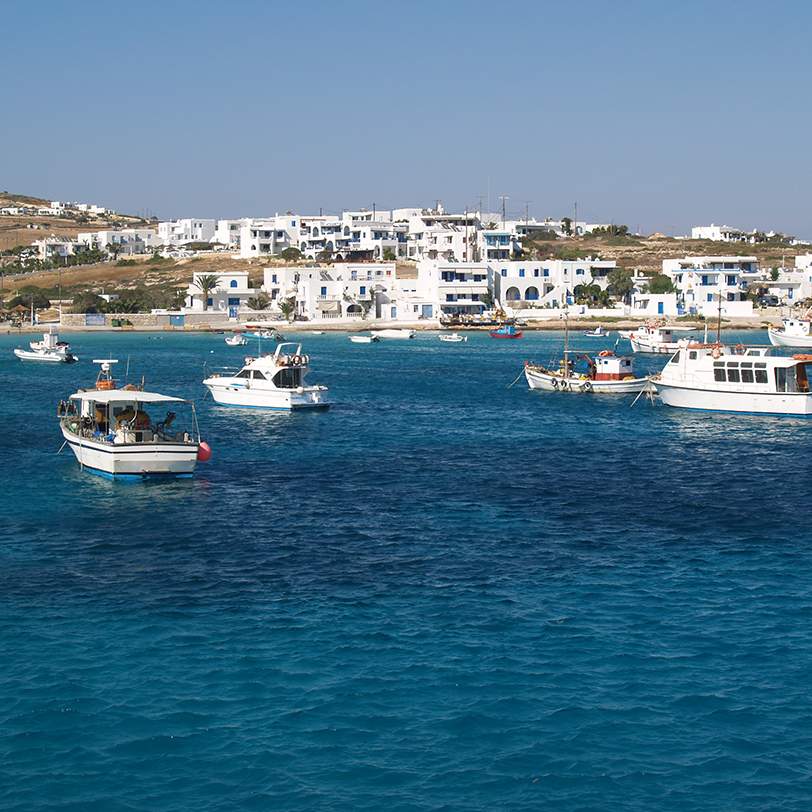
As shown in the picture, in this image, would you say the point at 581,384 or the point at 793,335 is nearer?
the point at 581,384

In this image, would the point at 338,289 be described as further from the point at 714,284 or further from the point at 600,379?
the point at 600,379

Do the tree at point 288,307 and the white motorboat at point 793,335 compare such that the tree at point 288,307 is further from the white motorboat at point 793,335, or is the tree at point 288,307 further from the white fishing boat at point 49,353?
the white motorboat at point 793,335

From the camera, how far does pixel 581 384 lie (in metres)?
84.8

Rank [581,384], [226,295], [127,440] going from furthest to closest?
[226,295] → [581,384] → [127,440]

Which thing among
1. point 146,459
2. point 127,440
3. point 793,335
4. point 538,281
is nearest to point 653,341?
point 793,335

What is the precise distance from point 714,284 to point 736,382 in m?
106

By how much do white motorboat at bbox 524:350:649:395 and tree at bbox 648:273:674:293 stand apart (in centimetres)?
9373

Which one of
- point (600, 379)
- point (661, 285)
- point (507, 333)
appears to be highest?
point (661, 285)

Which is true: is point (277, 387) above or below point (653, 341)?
below

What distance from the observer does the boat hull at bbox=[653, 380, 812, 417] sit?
228 feet

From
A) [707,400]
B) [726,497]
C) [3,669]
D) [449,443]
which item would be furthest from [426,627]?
[707,400]

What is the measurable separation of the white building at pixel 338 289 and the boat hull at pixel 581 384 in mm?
90657

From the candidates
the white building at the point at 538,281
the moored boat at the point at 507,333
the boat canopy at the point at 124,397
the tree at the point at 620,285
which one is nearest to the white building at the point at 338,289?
the white building at the point at 538,281

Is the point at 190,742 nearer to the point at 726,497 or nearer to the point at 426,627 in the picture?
the point at 426,627
